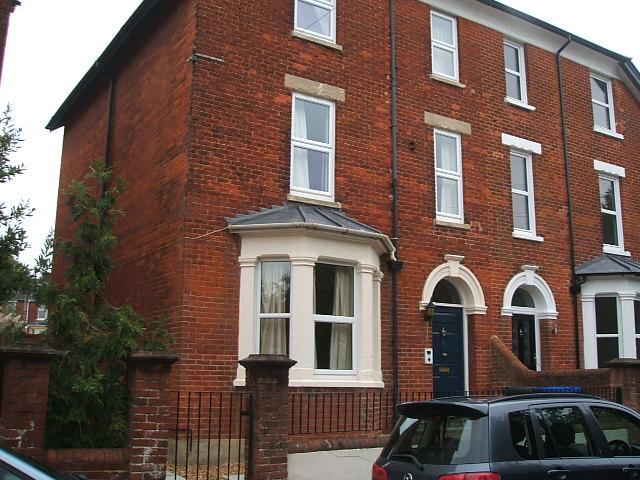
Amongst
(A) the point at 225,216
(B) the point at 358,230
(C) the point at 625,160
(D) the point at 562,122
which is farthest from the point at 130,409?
(C) the point at 625,160

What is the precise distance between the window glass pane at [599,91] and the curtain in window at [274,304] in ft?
35.8

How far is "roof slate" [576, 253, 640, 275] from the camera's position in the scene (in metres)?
15.6

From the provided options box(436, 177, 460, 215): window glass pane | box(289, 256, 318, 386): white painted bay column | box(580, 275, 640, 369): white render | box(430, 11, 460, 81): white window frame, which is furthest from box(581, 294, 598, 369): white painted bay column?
box(289, 256, 318, 386): white painted bay column

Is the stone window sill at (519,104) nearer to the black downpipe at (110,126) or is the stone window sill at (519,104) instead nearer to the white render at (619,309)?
the white render at (619,309)

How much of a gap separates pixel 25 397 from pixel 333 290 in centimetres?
612

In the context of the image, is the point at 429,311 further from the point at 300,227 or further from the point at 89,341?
the point at 89,341

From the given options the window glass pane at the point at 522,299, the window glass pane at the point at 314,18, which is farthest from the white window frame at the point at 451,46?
the window glass pane at the point at 522,299

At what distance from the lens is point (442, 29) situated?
15.6 meters

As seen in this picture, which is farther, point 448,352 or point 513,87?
point 513,87

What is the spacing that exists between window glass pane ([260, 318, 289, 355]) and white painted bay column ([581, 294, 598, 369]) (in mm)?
7985

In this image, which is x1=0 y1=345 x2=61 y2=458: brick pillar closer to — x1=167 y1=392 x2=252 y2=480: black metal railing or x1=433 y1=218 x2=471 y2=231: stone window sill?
x1=167 y1=392 x2=252 y2=480: black metal railing

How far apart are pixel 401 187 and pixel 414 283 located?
1.92m

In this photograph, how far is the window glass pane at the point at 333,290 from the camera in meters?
11.9

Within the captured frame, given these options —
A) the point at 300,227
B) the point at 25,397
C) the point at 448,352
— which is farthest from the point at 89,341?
the point at 448,352
